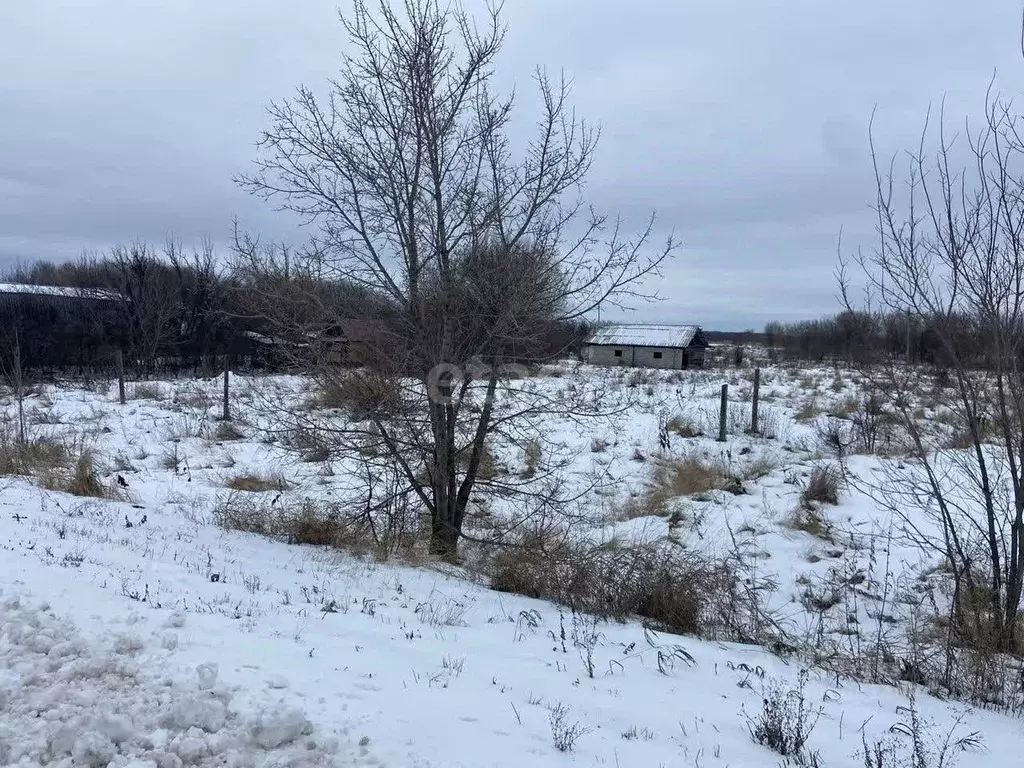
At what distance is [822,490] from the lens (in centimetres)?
1024

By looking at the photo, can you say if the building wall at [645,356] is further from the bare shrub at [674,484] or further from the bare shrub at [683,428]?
the bare shrub at [674,484]

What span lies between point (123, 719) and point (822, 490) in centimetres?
944

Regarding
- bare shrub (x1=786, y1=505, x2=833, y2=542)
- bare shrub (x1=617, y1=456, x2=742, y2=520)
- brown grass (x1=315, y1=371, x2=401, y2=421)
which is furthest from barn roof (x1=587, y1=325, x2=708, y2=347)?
brown grass (x1=315, y1=371, x2=401, y2=421)

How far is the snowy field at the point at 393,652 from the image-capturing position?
10.1ft

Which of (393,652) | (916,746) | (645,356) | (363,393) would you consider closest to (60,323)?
(363,393)

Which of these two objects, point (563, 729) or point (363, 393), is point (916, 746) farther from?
point (363, 393)

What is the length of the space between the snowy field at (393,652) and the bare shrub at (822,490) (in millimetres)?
335

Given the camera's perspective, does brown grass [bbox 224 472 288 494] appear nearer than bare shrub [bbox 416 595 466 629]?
No

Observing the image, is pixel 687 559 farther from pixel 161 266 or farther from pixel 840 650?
pixel 161 266

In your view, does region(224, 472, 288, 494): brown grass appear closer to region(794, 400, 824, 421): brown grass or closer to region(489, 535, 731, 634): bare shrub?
region(489, 535, 731, 634): bare shrub

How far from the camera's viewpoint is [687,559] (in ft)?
23.6

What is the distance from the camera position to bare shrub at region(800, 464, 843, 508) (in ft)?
33.3

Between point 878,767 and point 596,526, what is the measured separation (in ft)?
20.0

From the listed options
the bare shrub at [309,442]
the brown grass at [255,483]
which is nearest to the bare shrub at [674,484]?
the bare shrub at [309,442]
